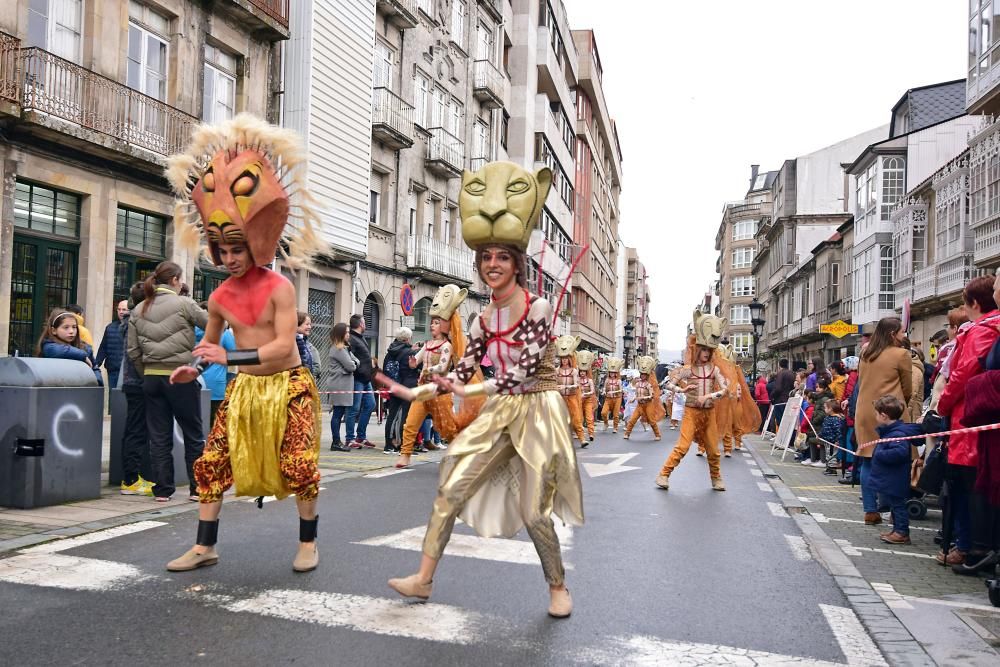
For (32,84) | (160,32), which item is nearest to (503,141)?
(160,32)

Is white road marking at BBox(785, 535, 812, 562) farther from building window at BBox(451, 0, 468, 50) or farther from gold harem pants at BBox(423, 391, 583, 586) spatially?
building window at BBox(451, 0, 468, 50)

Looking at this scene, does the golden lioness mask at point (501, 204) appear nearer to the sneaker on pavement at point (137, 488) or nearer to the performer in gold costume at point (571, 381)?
the sneaker on pavement at point (137, 488)

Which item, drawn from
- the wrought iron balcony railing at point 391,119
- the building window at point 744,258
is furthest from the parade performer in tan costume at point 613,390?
the building window at point 744,258

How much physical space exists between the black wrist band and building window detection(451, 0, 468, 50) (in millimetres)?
26627

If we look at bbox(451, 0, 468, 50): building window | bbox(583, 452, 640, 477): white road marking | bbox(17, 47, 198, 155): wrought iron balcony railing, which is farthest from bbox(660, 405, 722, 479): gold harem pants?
bbox(451, 0, 468, 50): building window

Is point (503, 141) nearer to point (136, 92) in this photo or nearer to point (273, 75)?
point (273, 75)

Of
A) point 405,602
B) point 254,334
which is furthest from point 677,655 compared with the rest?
point 254,334

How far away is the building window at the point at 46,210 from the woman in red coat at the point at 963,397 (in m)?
13.2

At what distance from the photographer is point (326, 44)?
21.2 m

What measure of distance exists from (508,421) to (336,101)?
1844 cm

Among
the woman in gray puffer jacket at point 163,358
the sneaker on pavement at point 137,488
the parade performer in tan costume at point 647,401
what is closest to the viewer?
the woman in gray puffer jacket at point 163,358

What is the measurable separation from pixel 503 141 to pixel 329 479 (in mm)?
27963

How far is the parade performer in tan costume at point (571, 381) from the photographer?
52.5 ft

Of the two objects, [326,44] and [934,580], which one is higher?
[326,44]
